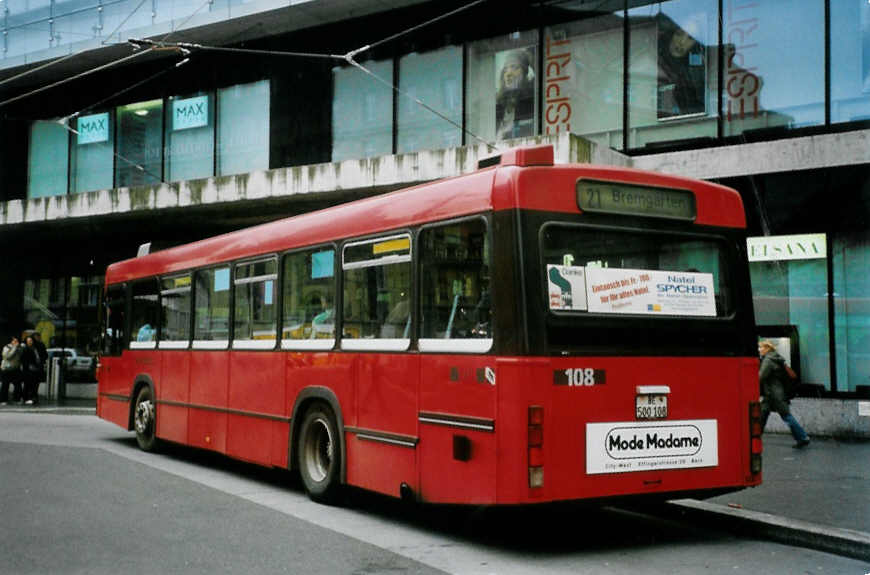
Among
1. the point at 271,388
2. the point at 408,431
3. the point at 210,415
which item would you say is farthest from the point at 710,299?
the point at 210,415

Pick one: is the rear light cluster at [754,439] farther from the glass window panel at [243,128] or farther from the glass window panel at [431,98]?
the glass window panel at [243,128]

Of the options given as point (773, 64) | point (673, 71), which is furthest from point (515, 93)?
point (773, 64)

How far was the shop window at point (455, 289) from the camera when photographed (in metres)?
6.90

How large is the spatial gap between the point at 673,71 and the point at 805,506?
10053 millimetres

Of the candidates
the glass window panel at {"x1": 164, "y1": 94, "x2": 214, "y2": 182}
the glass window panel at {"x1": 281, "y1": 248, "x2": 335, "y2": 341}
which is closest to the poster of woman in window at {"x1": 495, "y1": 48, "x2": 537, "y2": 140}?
the glass window panel at {"x1": 164, "y1": 94, "x2": 214, "y2": 182}

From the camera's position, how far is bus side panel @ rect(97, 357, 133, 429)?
46.8 feet

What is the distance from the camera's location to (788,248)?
15234 mm

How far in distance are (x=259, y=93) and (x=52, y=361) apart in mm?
10454

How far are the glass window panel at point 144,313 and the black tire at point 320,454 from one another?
4731mm

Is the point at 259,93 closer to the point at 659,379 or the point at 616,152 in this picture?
the point at 616,152

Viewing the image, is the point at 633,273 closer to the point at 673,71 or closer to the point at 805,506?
the point at 805,506

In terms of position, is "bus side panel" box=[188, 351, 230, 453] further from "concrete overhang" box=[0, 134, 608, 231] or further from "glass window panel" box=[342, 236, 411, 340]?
"concrete overhang" box=[0, 134, 608, 231]

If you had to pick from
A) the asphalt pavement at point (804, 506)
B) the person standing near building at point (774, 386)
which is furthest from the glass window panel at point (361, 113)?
the asphalt pavement at point (804, 506)

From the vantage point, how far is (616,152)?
650 inches
